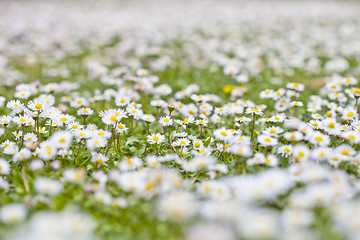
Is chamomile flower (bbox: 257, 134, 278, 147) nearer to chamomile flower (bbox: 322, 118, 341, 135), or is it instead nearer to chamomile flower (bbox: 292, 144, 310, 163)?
chamomile flower (bbox: 292, 144, 310, 163)

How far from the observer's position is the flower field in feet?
4.87

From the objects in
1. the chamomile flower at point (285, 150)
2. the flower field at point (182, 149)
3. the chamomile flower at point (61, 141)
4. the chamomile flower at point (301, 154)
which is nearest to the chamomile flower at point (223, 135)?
the flower field at point (182, 149)

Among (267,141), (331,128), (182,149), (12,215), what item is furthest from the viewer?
(182,149)

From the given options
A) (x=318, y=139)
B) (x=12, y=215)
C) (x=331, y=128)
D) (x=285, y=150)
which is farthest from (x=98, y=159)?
(x=331, y=128)

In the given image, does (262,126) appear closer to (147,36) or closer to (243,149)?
(243,149)

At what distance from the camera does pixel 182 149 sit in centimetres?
271

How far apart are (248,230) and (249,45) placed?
19.9ft

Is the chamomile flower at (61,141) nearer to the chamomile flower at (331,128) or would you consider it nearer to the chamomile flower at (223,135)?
the chamomile flower at (223,135)

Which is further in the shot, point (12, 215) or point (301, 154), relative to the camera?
point (301, 154)

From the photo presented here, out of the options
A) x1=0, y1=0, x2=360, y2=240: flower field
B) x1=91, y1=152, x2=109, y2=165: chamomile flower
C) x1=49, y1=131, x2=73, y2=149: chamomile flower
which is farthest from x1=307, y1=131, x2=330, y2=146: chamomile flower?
x1=49, y1=131, x2=73, y2=149: chamomile flower

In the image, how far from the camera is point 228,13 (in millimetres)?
10805

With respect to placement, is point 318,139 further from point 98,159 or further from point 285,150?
point 98,159

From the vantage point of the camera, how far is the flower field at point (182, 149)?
1.49 metres

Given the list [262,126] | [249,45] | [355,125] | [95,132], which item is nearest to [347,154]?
[355,125]
